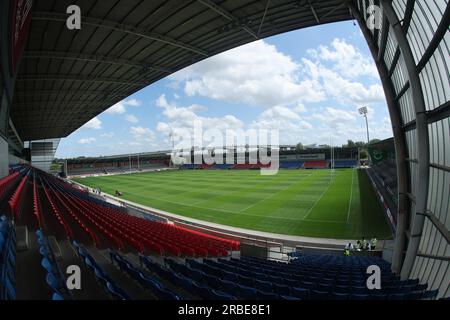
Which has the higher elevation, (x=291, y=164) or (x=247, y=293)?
(x=291, y=164)

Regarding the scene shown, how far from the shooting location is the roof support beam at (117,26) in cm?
1348

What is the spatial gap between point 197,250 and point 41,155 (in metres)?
83.1

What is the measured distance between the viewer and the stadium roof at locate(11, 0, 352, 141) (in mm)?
14156

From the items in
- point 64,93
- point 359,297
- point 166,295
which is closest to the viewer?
point 166,295

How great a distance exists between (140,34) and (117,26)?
4.47ft

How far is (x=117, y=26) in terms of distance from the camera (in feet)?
50.3

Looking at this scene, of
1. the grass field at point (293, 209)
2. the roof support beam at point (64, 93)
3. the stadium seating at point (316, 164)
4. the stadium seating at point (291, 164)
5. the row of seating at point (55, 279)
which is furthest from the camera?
the stadium seating at point (291, 164)


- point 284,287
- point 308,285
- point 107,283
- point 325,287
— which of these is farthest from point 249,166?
point 107,283

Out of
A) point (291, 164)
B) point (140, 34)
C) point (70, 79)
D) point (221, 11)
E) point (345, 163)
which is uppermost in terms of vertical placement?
point (221, 11)

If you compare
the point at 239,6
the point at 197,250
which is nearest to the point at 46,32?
the point at 239,6

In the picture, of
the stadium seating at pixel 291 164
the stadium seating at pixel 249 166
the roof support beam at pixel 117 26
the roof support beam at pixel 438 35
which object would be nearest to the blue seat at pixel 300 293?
the roof support beam at pixel 438 35

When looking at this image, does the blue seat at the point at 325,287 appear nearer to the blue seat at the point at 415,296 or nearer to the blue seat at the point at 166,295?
the blue seat at the point at 415,296

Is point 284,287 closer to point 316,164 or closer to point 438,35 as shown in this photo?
point 438,35
